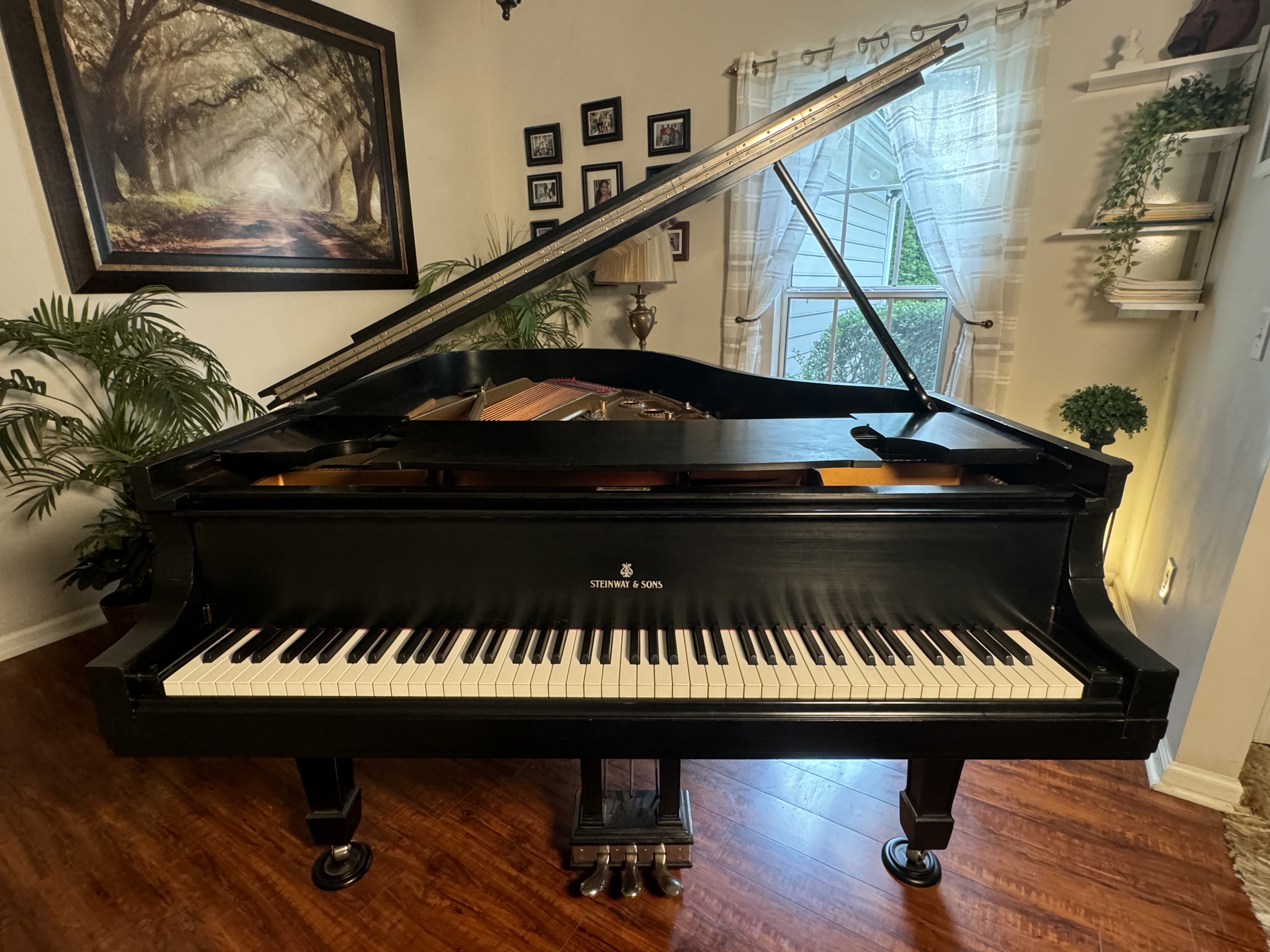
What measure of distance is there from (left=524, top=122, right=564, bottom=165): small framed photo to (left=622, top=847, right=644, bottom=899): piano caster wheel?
12.2 feet

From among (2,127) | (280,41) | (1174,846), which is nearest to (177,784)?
(2,127)

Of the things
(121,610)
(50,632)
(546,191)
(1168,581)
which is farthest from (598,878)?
(546,191)

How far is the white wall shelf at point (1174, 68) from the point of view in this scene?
2018 millimetres

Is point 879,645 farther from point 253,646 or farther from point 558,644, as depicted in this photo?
point 253,646

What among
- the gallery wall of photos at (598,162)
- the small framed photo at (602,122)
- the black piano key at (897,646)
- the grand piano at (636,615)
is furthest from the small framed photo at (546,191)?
the black piano key at (897,646)

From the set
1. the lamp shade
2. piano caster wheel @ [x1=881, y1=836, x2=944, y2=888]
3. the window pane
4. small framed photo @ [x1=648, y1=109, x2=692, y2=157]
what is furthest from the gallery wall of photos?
piano caster wheel @ [x1=881, y1=836, x2=944, y2=888]

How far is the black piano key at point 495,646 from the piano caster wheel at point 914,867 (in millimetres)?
1098

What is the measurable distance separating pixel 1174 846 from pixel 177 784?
8.83 feet

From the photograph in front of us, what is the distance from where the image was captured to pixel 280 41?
276cm

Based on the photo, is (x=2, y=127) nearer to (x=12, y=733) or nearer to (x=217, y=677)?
(x=12, y=733)

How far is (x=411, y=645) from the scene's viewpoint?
3.44ft

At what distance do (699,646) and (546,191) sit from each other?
356cm

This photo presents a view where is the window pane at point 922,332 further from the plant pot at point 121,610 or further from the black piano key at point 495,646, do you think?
the plant pot at point 121,610

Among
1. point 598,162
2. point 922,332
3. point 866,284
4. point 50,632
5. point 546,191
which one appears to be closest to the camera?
point 50,632
